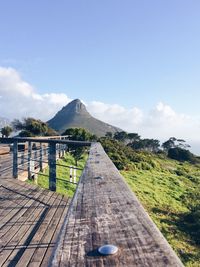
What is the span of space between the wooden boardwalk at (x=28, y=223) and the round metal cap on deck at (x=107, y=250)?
2.34 metres

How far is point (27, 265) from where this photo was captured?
3.21 meters

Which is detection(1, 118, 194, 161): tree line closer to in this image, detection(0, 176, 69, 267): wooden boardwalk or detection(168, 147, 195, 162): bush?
detection(168, 147, 195, 162): bush

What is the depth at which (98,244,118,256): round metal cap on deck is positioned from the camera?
1.03 meters

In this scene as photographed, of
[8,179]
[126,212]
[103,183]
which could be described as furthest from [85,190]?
[8,179]

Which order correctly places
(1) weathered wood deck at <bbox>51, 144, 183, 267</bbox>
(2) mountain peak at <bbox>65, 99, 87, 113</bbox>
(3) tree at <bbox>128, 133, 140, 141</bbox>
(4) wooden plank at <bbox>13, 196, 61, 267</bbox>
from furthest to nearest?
(2) mountain peak at <bbox>65, 99, 87, 113</bbox> → (3) tree at <bbox>128, 133, 140, 141</bbox> → (4) wooden plank at <bbox>13, 196, 61, 267</bbox> → (1) weathered wood deck at <bbox>51, 144, 183, 267</bbox>

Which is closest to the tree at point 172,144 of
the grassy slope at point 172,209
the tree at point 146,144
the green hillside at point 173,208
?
the tree at point 146,144

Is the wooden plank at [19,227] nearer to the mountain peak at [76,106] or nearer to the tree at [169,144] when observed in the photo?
the tree at [169,144]

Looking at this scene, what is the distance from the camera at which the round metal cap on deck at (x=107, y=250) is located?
1027 mm

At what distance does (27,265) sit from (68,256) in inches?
95.1

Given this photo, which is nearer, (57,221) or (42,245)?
(42,245)

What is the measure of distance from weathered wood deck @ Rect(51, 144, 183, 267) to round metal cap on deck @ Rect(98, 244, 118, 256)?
0.01 metres

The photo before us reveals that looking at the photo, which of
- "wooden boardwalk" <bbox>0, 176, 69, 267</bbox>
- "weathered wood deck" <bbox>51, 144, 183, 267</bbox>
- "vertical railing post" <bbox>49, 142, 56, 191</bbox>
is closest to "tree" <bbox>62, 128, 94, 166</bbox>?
"wooden boardwalk" <bbox>0, 176, 69, 267</bbox>

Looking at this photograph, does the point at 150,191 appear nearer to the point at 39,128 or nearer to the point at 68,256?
the point at 68,256

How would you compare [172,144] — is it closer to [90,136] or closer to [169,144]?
[169,144]
